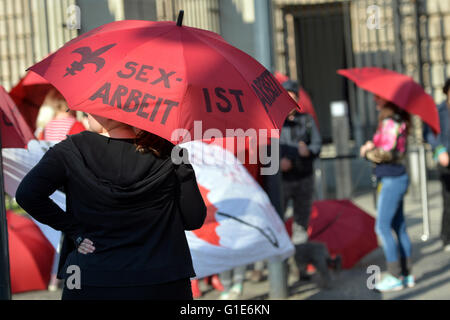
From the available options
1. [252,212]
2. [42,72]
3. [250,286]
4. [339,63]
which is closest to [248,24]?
[339,63]

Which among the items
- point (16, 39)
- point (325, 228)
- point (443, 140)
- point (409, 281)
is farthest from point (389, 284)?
point (16, 39)

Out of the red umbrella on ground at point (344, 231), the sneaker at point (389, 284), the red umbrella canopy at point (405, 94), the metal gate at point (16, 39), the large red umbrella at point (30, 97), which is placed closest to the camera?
the red umbrella canopy at point (405, 94)

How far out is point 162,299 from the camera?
290 cm

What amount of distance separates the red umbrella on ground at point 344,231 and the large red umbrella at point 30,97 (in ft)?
8.81

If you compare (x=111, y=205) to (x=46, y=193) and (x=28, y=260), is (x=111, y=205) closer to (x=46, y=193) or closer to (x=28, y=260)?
(x=46, y=193)

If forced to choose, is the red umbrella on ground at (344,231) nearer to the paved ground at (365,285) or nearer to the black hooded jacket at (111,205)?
the paved ground at (365,285)

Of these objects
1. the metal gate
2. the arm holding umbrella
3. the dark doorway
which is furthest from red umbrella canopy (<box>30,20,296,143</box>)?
the dark doorway

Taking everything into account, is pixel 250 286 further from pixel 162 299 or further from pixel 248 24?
pixel 248 24

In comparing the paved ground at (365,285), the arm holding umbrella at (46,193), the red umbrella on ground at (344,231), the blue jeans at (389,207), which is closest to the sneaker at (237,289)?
the paved ground at (365,285)

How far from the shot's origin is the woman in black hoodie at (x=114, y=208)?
111 inches

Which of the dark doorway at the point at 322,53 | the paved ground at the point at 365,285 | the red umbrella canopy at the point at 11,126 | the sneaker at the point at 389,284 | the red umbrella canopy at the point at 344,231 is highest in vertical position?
the dark doorway at the point at 322,53

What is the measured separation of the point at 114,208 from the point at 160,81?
0.52m

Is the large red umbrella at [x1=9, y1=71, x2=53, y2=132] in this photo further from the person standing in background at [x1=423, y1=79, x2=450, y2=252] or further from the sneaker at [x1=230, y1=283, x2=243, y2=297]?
the person standing in background at [x1=423, y1=79, x2=450, y2=252]

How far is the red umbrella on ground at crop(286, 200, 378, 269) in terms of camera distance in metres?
6.70
